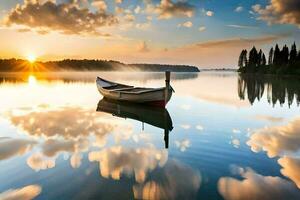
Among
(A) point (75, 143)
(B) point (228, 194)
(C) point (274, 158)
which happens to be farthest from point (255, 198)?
(A) point (75, 143)

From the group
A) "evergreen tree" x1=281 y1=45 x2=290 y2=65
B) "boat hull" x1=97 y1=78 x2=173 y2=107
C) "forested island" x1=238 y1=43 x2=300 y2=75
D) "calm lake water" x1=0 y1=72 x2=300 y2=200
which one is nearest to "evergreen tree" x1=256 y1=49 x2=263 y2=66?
"forested island" x1=238 y1=43 x2=300 y2=75

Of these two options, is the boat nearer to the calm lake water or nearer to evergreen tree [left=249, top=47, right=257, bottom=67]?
the calm lake water

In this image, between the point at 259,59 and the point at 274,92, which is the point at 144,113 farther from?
the point at 259,59

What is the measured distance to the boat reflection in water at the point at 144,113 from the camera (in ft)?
59.8

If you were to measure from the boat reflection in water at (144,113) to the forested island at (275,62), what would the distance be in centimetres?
8679

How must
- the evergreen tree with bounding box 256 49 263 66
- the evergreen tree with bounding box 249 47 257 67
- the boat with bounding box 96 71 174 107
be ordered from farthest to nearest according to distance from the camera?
the evergreen tree with bounding box 249 47 257 67, the evergreen tree with bounding box 256 49 263 66, the boat with bounding box 96 71 174 107

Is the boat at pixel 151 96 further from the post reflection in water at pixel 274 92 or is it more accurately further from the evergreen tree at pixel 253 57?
the evergreen tree at pixel 253 57

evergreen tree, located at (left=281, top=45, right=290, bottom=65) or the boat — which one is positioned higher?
evergreen tree, located at (left=281, top=45, right=290, bottom=65)

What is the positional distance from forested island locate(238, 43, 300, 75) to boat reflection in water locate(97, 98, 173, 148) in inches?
3417

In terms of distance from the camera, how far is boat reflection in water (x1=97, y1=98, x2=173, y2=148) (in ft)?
59.8

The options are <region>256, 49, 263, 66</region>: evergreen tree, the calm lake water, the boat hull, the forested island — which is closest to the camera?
the calm lake water

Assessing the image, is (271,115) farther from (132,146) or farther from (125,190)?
(125,190)

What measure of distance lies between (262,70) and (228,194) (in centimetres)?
12990

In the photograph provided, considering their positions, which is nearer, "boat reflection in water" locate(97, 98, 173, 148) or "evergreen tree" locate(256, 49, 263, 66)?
"boat reflection in water" locate(97, 98, 173, 148)
